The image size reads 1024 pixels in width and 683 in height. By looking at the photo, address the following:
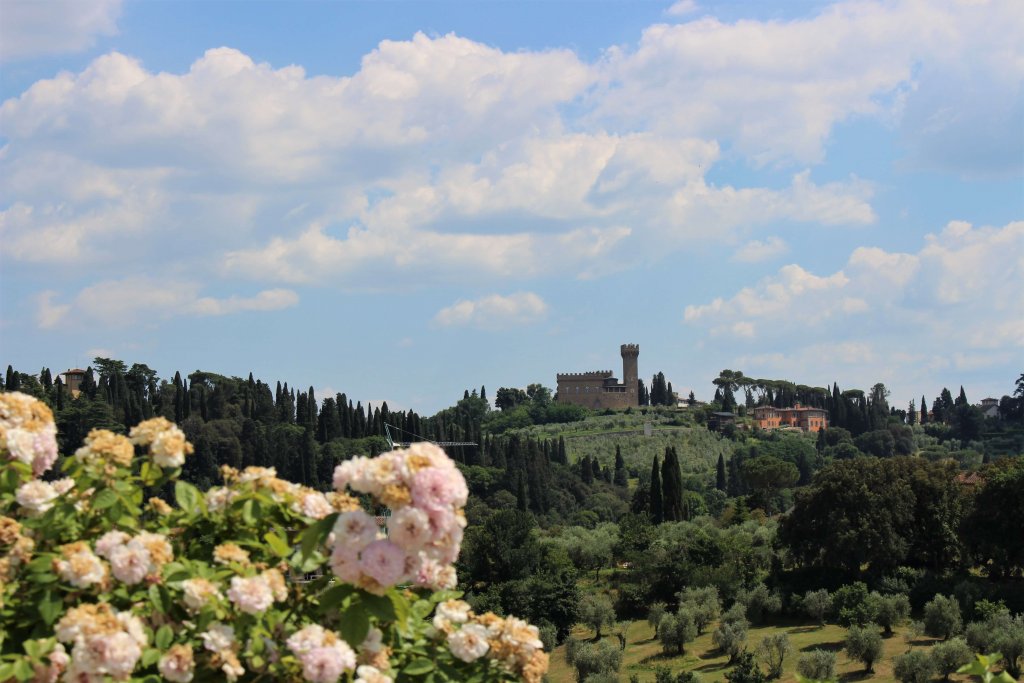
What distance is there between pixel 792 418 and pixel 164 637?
485 ft

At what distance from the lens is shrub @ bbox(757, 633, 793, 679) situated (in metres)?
33.8

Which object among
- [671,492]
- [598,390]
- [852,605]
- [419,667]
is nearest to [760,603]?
[852,605]

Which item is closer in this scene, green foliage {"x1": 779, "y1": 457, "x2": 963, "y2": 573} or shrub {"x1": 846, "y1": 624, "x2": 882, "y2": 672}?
shrub {"x1": 846, "y1": 624, "x2": 882, "y2": 672}

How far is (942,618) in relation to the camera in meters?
36.0

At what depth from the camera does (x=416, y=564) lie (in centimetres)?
414

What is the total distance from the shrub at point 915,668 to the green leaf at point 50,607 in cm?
2974

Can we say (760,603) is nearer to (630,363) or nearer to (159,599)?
(159,599)

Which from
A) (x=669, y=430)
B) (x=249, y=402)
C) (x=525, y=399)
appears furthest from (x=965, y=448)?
(x=249, y=402)

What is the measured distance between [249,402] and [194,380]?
83.4ft

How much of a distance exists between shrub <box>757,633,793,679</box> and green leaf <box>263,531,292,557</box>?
31.3 meters

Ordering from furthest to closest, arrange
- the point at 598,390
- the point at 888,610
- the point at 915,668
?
the point at 598,390
the point at 888,610
the point at 915,668

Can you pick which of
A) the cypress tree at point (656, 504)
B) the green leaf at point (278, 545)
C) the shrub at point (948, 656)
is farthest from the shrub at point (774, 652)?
the cypress tree at point (656, 504)

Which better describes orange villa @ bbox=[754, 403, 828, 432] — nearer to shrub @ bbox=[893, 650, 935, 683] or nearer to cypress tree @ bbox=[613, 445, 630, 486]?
cypress tree @ bbox=[613, 445, 630, 486]

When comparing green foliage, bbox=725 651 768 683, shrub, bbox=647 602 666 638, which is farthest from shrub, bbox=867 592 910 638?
shrub, bbox=647 602 666 638
